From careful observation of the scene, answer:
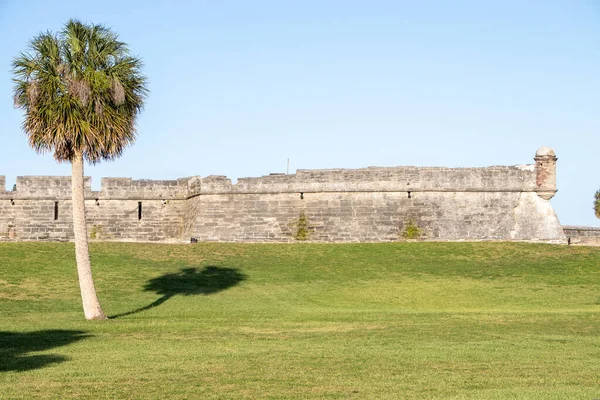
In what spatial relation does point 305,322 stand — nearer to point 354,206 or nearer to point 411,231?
point 354,206

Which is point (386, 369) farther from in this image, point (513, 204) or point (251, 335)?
point (513, 204)

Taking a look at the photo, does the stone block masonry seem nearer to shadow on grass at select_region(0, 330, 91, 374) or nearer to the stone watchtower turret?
the stone watchtower turret

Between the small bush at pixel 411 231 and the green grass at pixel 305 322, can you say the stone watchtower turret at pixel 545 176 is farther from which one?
the small bush at pixel 411 231

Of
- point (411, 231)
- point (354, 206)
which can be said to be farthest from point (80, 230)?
point (411, 231)

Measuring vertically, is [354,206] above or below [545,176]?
below

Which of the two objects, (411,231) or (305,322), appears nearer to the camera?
(305,322)

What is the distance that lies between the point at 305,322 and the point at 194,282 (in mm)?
8904

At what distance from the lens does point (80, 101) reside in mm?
21234

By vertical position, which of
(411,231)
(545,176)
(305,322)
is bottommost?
(305,322)

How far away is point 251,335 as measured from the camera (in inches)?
703

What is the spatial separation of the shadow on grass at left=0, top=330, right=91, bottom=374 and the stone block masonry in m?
18.7

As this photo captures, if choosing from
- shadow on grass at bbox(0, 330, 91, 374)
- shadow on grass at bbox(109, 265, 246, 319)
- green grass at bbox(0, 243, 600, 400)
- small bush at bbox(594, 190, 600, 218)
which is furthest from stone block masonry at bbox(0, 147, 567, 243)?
small bush at bbox(594, 190, 600, 218)

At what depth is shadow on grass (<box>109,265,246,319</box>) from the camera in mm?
27172

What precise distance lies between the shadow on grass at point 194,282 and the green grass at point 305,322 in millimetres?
77
